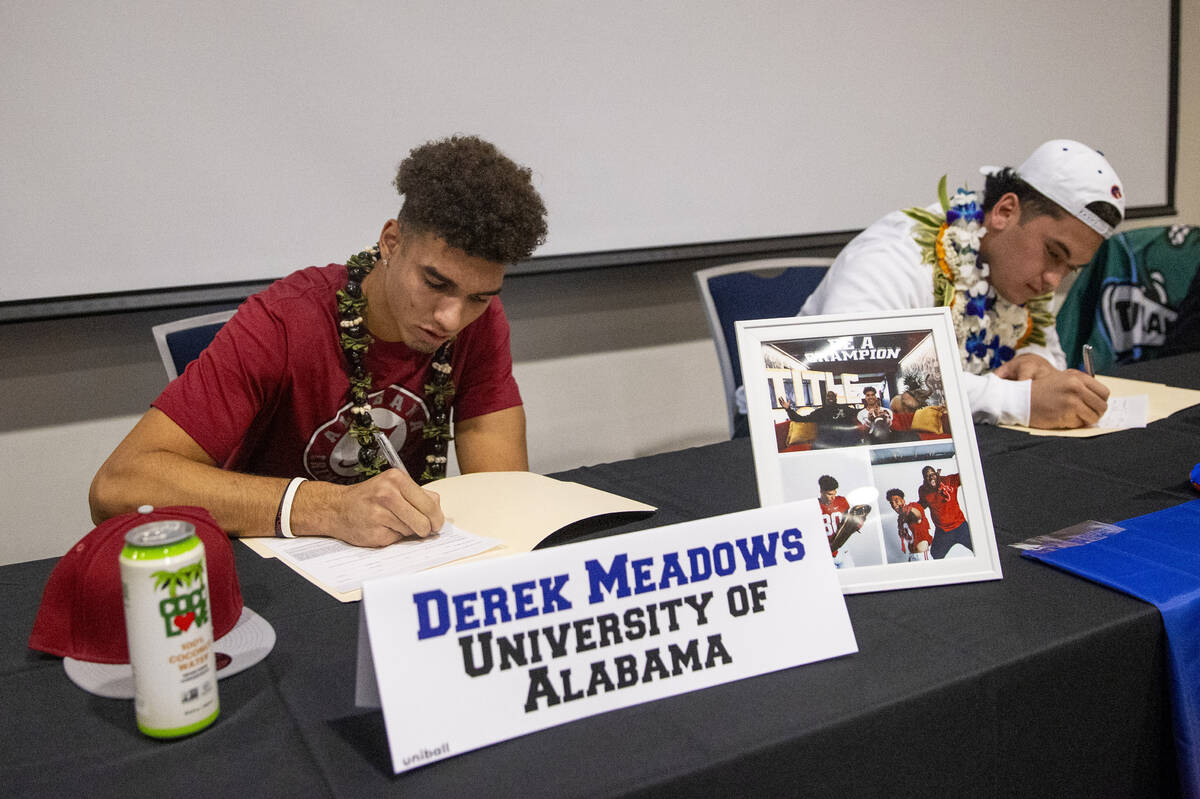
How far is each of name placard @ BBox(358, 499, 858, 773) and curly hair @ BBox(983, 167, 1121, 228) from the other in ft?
4.10

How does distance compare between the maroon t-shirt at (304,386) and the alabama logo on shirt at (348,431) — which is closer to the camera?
the maroon t-shirt at (304,386)

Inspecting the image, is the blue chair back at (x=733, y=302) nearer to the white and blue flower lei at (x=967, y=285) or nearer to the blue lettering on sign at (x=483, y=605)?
the white and blue flower lei at (x=967, y=285)

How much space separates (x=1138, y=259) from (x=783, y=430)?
2309mm

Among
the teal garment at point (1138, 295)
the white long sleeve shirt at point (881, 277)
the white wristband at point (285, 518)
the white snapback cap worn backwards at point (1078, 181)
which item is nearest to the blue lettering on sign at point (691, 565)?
the white wristband at point (285, 518)

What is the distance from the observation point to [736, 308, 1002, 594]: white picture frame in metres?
0.87

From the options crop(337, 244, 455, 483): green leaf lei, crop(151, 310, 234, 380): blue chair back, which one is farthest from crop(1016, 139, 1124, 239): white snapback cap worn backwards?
crop(151, 310, 234, 380): blue chair back

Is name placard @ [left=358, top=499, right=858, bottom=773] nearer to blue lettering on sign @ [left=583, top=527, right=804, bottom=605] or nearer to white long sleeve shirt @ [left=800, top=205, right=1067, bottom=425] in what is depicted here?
blue lettering on sign @ [left=583, top=527, right=804, bottom=605]

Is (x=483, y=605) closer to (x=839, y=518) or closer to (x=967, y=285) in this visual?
(x=839, y=518)

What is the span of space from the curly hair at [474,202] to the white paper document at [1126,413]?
3.34ft

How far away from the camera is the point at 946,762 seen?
2.35ft

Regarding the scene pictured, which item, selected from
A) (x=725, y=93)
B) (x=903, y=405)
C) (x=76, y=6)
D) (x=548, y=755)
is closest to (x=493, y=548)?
(x=548, y=755)

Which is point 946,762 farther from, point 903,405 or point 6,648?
point 6,648

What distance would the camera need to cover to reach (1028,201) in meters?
1.77

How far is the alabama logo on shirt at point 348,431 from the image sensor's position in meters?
1.42
